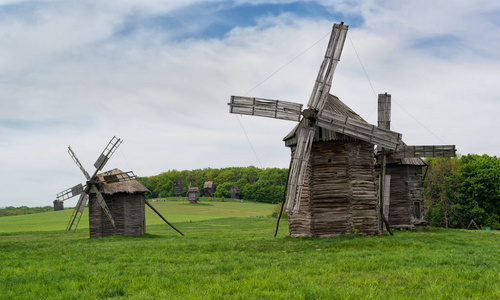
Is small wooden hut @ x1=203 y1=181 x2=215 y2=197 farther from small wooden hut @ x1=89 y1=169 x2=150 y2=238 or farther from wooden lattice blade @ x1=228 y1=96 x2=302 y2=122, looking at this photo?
wooden lattice blade @ x1=228 y1=96 x2=302 y2=122

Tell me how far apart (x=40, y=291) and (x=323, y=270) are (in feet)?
24.4

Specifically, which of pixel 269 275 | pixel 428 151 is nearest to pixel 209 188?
pixel 428 151

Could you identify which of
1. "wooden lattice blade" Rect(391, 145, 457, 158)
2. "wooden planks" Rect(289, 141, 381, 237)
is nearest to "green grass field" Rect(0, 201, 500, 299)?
"wooden planks" Rect(289, 141, 381, 237)

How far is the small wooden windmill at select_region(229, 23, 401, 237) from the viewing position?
20.5 m

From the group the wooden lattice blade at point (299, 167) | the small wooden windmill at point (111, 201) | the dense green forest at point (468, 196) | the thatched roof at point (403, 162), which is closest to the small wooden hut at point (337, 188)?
the wooden lattice blade at point (299, 167)

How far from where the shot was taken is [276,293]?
9.01 metres

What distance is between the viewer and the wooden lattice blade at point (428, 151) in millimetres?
24578

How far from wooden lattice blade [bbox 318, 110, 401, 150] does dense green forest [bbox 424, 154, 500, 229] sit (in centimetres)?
3671

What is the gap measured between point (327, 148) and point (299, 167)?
96.0 inches

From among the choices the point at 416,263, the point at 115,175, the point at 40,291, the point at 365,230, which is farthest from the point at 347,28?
the point at 115,175

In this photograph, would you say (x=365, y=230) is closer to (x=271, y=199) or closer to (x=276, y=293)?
(x=276, y=293)

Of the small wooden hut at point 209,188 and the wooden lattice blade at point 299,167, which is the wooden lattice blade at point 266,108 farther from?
the small wooden hut at point 209,188

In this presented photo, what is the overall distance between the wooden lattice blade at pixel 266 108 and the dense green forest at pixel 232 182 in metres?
92.8

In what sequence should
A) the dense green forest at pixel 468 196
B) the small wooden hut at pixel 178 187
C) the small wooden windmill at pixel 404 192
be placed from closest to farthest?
the small wooden windmill at pixel 404 192 < the dense green forest at pixel 468 196 < the small wooden hut at pixel 178 187
